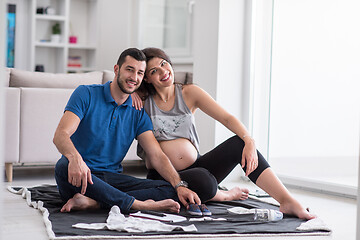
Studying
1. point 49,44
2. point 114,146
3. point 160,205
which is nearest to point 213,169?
point 160,205

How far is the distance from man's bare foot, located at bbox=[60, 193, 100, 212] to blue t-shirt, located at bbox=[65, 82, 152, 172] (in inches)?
6.8

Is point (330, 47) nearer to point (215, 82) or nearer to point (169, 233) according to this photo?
point (215, 82)

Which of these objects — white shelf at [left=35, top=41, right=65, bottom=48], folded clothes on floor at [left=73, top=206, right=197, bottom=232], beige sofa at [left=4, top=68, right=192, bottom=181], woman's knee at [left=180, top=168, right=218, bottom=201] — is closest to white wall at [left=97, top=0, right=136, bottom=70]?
white shelf at [left=35, top=41, right=65, bottom=48]

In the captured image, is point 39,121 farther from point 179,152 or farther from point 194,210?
point 194,210

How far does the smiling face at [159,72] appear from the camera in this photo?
3.03 meters

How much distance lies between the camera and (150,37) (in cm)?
702

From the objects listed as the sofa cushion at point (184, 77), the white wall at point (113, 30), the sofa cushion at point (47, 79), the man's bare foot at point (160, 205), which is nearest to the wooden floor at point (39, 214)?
the man's bare foot at point (160, 205)

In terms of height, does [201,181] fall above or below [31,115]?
below

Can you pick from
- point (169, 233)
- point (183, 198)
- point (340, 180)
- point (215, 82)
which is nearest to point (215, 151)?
point (183, 198)

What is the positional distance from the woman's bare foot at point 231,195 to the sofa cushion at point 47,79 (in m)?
1.57

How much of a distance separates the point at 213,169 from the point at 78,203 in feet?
2.56

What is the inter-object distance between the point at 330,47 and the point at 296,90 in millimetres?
472

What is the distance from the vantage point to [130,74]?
9.40ft

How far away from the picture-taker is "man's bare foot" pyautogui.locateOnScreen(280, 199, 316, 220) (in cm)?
283
